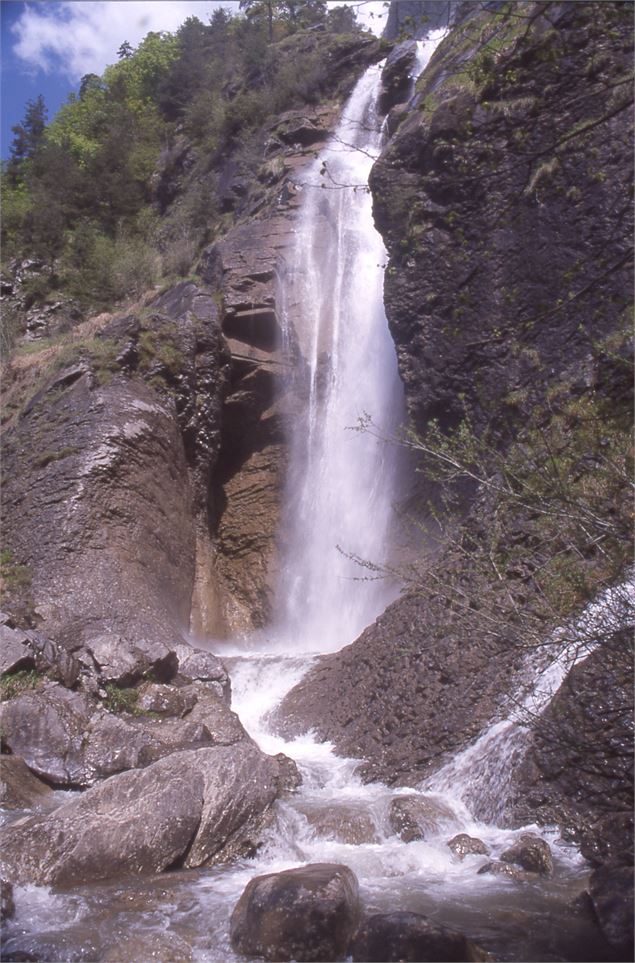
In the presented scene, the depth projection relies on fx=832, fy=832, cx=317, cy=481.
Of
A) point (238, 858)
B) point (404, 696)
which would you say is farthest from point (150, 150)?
point (238, 858)

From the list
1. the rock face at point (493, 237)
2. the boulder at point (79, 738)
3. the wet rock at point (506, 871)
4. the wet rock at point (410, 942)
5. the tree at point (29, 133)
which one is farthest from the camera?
the tree at point (29, 133)

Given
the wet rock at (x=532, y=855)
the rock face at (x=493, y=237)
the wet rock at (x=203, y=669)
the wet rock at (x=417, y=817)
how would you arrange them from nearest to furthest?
the wet rock at (x=532, y=855), the wet rock at (x=417, y=817), the wet rock at (x=203, y=669), the rock face at (x=493, y=237)

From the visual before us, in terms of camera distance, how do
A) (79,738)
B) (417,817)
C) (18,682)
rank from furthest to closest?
(18,682)
(79,738)
(417,817)

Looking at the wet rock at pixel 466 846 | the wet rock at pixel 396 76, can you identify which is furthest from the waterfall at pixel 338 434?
the wet rock at pixel 466 846

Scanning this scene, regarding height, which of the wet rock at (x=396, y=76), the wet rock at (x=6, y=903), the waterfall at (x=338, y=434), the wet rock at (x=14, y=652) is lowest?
the wet rock at (x=6, y=903)

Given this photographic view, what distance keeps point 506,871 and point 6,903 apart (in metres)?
4.14

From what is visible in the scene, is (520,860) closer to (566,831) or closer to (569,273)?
(566,831)

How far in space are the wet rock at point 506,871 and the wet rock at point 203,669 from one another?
6.03 metres

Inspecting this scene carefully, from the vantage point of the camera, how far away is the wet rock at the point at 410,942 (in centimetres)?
519

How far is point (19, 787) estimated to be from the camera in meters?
9.13

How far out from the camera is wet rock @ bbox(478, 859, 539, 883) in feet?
23.3

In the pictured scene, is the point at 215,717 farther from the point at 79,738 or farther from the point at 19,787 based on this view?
the point at 19,787

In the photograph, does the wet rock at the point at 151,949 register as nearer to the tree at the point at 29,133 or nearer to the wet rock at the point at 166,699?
the wet rock at the point at 166,699

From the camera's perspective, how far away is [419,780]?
9.70m
